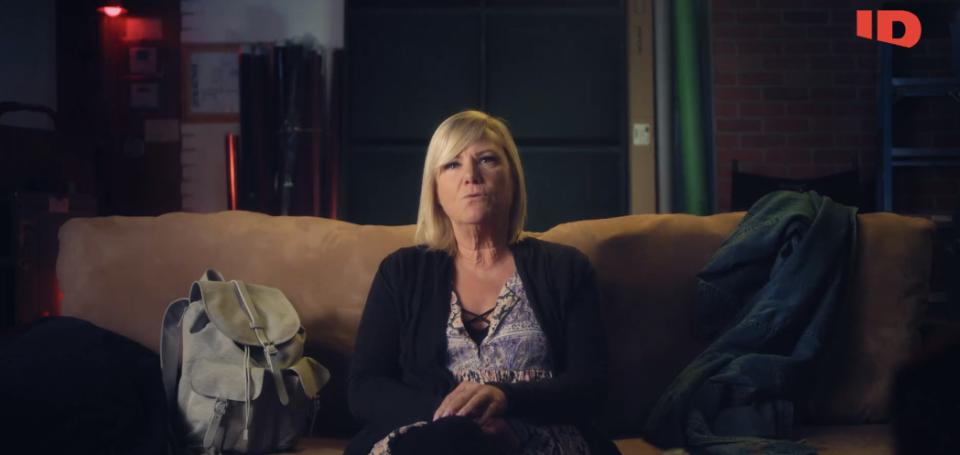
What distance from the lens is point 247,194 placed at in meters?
4.77

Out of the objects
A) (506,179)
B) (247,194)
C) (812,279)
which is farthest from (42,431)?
(247,194)

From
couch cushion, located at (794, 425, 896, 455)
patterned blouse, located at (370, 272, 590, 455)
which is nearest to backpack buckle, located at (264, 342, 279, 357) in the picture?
A: patterned blouse, located at (370, 272, 590, 455)

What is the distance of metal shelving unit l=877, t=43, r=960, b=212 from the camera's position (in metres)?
3.81

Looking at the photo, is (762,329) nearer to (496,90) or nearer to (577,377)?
(577,377)

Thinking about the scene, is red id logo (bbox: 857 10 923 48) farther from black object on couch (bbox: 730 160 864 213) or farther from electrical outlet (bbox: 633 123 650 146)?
electrical outlet (bbox: 633 123 650 146)

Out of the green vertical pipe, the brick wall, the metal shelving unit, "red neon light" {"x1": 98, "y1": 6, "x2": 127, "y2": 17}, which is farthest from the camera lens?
"red neon light" {"x1": 98, "y1": 6, "x2": 127, "y2": 17}

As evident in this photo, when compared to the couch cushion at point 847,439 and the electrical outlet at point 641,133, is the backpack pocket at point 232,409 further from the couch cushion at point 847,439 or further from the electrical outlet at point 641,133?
the electrical outlet at point 641,133

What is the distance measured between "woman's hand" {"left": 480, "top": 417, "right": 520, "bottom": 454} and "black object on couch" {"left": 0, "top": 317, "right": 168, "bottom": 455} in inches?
26.4

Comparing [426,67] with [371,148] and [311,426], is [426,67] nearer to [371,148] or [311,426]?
[371,148]

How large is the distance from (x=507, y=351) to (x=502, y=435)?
0.64 ft

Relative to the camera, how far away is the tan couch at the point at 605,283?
188cm

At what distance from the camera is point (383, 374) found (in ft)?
5.23

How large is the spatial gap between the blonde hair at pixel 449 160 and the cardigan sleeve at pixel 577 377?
0.20 metres

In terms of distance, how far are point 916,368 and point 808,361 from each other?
1.45 m
